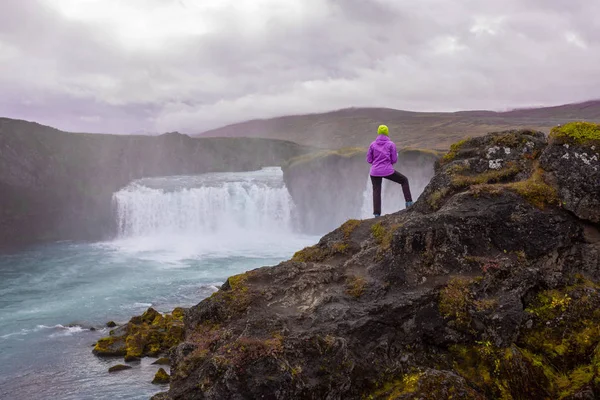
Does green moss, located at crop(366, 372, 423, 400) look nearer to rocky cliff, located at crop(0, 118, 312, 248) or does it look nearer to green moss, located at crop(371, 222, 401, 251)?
green moss, located at crop(371, 222, 401, 251)

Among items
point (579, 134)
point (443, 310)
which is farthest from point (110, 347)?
point (579, 134)

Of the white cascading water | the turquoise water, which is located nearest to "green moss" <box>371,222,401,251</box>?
the turquoise water

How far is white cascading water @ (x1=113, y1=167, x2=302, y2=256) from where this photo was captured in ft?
193

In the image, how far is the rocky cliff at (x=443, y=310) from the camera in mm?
7242

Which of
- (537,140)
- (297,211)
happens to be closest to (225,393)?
(537,140)

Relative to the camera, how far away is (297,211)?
6184 centimetres

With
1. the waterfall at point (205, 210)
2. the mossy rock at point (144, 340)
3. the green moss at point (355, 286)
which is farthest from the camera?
the waterfall at point (205, 210)

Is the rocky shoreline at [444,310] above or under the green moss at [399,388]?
above

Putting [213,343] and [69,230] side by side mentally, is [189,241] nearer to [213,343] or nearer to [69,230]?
[69,230]

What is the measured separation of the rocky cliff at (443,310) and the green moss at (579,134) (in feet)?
0.09

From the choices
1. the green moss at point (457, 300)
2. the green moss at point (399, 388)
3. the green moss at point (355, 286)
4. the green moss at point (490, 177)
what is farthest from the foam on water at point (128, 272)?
the green moss at point (490, 177)

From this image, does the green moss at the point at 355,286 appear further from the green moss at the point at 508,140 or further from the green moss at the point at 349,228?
the green moss at the point at 508,140

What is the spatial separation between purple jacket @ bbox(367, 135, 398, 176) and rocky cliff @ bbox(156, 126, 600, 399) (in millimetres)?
3051

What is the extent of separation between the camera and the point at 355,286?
28.9 feet
